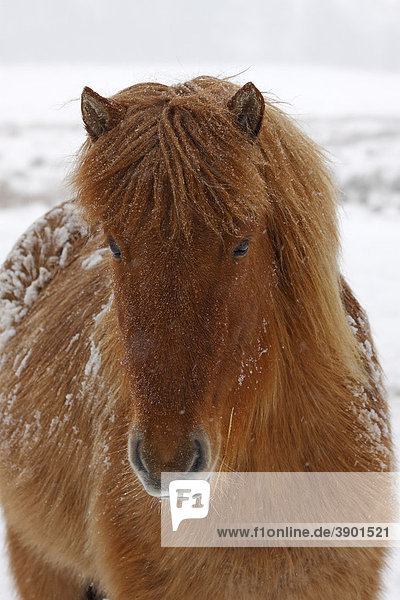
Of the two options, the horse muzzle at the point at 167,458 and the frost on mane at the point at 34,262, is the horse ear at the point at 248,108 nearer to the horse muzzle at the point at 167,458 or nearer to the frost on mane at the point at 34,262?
the horse muzzle at the point at 167,458

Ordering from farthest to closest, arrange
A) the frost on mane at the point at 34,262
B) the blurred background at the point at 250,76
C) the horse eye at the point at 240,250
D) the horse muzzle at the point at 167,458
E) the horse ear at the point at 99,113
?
the blurred background at the point at 250,76 < the frost on mane at the point at 34,262 < the horse ear at the point at 99,113 < the horse eye at the point at 240,250 < the horse muzzle at the point at 167,458

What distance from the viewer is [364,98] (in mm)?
29062

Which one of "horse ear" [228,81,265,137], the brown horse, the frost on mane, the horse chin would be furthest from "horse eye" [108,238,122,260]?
the frost on mane

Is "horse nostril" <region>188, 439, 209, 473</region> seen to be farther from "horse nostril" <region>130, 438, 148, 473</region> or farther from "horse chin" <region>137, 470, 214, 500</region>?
"horse nostril" <region>130, 438, 148, 473</region>

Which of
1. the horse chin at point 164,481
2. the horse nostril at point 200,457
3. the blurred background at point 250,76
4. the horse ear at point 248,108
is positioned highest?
the horse ear at point 248,108

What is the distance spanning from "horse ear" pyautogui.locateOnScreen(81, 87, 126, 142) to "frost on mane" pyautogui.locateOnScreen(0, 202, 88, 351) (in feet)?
4.95

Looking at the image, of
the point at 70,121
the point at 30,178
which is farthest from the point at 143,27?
the point at 30,178

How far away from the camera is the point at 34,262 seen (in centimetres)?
347

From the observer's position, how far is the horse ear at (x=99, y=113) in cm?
177

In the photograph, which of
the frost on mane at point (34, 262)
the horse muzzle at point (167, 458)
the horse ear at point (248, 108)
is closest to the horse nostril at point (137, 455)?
the horse muzzle at point (167, 458)

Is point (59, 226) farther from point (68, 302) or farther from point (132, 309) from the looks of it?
point (132, 309)

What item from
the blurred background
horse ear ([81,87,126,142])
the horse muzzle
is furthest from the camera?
the blurred background
